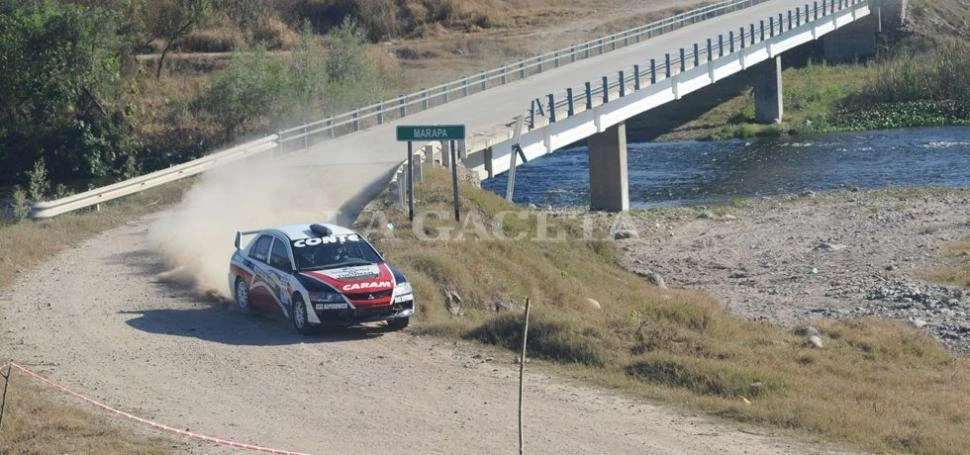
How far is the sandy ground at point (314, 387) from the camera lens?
13859 mm

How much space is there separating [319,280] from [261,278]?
1.55m

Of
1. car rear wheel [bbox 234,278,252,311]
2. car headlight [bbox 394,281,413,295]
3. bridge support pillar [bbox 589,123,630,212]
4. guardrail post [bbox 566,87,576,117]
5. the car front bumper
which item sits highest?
car headlight [bbox 394,281,413,295]

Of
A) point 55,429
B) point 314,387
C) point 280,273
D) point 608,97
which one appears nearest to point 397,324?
point 280,273

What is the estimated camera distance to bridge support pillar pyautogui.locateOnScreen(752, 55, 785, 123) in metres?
61.4

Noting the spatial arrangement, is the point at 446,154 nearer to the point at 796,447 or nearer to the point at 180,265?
the point at 180,265

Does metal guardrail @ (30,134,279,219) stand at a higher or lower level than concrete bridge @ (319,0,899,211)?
higher

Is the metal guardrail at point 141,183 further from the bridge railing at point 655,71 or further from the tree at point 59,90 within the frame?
the tree at point 59,90

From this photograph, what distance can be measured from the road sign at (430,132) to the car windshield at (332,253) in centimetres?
451

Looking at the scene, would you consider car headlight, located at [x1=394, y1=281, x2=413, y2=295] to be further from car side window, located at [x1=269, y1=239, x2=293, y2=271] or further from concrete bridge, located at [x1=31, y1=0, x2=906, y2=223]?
concrete bridge, located at [x1=31, y1=0, x2=906, y2=223]

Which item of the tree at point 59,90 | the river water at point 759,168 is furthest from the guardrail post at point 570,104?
the tree at point 59,90

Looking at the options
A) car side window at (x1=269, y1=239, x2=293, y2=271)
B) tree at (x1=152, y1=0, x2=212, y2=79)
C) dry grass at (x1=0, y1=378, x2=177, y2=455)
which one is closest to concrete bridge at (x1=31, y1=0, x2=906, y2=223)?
car side window at (x1=269, y1=239, x2=293, y2=271)

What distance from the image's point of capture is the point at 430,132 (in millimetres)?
24094

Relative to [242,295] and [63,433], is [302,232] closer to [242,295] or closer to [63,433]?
[242,295]

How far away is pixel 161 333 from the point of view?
19.0 metres
